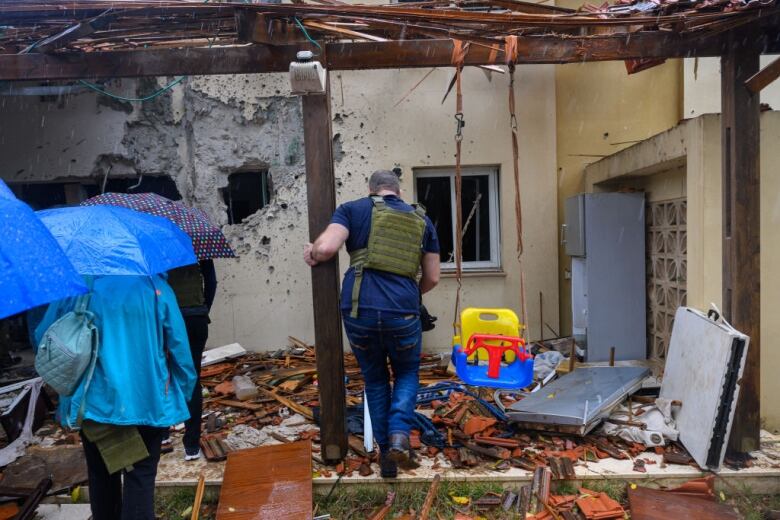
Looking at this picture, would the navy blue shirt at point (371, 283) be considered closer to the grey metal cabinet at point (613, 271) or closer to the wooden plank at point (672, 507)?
the wooden plank at point (672, 507)

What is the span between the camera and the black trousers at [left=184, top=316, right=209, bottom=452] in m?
3.90

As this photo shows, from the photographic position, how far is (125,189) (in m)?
7.46

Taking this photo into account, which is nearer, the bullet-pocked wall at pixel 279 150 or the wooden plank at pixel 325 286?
the wooden plank at pixel 325 286

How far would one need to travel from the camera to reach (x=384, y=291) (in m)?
3.60

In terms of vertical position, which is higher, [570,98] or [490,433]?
[570,98]

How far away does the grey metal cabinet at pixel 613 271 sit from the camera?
6.16 metres

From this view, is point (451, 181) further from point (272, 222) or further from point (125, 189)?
point (125, 189)

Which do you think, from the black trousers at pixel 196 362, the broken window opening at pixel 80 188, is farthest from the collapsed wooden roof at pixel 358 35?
the broken window opening at pixel 80 188

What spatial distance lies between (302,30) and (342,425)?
9.44 feet

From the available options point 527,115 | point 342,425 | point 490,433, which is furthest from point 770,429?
point 527,115

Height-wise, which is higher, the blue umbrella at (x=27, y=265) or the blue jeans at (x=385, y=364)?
the blue umbrella at (x=27, y=265)

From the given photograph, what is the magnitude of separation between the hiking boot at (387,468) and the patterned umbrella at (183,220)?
1913 millimetres

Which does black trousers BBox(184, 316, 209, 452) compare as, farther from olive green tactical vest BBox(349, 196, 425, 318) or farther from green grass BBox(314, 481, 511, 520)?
olive green tactical vest BBox(349, 196, 425, 318)

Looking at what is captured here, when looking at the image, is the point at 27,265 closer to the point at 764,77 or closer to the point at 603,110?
the point at 764,77
